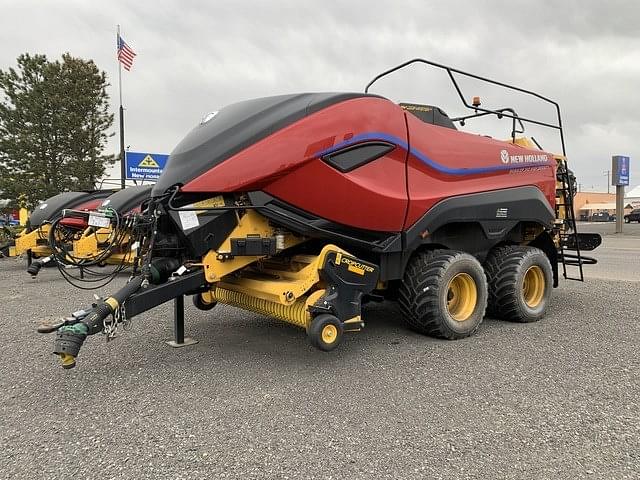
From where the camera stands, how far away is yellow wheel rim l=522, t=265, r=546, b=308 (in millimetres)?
5852

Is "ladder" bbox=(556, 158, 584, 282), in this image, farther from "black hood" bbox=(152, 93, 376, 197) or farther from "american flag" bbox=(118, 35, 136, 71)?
"american flag" bbox=(118, 35, 136, 71)

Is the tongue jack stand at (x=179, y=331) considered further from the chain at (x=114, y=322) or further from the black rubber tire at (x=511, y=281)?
the black rubber tire at (x=511, y=281)

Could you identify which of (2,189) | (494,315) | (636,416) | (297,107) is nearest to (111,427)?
(297,107)

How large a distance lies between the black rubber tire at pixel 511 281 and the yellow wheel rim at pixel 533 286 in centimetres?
5

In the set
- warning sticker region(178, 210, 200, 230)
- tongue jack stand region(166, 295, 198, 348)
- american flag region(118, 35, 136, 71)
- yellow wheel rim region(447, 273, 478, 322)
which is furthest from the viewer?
american flag region(118, 35, 136, 71)

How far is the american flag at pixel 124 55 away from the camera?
1867 cm

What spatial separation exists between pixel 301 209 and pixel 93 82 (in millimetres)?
21864

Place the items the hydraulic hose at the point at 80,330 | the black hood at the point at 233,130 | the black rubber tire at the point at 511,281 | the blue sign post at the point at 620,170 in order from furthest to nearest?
the blue sign post at the point at 620,170 → the black rubber tire at the point at 511,281 → the black hood at the point at 233,130 → the hydraulic hose at the point at 80,330

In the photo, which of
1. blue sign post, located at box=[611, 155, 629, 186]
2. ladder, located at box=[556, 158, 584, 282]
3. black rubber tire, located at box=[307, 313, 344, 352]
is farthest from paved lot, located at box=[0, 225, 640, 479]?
blue sign post, located at box=[611, 155, 629, 186]

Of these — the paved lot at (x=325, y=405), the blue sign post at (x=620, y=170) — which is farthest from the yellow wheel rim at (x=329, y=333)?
the blue sign post at (x=620, y=170)

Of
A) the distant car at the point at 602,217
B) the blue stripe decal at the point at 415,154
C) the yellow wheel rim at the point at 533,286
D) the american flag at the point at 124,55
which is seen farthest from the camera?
the distant car at the point at 602,217

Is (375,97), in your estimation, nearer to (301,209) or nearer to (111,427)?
(301,209)

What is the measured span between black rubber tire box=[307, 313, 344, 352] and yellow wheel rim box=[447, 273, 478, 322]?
1575 mm

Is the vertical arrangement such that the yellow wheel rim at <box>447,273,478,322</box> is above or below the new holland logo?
below
